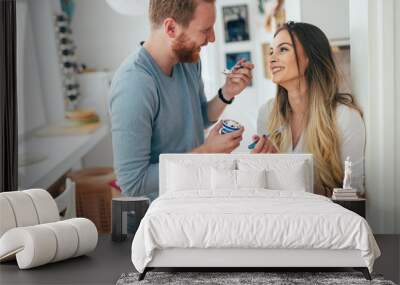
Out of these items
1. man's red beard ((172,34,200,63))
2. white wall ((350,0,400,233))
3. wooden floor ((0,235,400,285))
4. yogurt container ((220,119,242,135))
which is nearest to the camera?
wooden floor ((0,235,400,285))

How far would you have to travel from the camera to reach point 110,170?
7.16 metres

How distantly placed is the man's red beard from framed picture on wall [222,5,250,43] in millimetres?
311

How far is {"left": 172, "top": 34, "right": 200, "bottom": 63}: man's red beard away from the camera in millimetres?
6934

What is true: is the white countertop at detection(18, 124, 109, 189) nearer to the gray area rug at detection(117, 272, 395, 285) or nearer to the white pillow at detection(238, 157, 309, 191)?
the white pillow at detection(238, 157, 309, 191)

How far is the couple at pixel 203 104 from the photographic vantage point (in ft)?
22.6

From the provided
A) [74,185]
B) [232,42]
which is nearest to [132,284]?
[74,185]

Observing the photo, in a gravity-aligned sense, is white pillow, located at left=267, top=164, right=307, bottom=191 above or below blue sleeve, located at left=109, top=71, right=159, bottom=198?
below

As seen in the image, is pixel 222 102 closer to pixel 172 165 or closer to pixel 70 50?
pixel 172 165

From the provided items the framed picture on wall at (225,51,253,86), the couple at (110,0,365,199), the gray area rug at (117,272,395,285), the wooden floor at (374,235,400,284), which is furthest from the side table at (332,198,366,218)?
the framed picture on wall at (225,51,253,86)

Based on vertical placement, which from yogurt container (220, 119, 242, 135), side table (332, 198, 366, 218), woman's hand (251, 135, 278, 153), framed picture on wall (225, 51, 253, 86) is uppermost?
framed picture on wall (225, 51, 253, 86)

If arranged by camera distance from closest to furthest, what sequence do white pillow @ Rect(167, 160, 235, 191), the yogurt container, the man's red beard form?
white pillow @ Rect(167, 160, 235, 191)
the man's red beard
the yogurt container

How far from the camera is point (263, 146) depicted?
23.1 feet

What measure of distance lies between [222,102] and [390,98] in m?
1.49

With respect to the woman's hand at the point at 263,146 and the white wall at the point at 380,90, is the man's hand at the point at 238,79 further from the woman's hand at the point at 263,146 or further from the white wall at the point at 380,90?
the white wall at the point at 380,90
